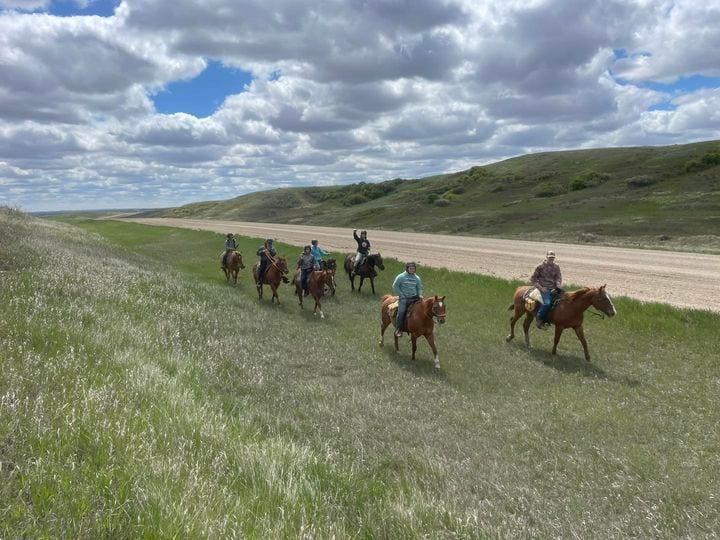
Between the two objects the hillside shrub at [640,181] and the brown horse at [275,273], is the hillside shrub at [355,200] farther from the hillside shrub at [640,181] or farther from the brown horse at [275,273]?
the brown horse at [275,273]

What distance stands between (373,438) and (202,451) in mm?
3251

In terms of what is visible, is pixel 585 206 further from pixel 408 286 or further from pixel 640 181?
pixel 408 286

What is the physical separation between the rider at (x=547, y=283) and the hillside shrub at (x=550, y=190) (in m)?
69.1

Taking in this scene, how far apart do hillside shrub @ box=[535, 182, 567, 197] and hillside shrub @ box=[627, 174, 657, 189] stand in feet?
31.5

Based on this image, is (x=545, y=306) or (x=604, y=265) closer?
(x=545, y=306)

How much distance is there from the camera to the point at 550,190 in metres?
79.3

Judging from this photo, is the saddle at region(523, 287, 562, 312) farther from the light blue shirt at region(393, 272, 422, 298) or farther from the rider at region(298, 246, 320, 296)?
the rider at region(298, 246, 320, 296)

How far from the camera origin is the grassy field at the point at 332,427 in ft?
14.5

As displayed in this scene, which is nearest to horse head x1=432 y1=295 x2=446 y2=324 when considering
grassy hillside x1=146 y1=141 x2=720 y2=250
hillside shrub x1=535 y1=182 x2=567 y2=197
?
grassy hillside x1=146 y1=141 x2=720 y2=250

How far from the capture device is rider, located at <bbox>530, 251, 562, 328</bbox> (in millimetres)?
13367

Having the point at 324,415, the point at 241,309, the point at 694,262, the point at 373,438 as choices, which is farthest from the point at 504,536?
the point at 694,262

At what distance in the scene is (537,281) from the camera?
45.5ft

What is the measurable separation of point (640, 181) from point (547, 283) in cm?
6712

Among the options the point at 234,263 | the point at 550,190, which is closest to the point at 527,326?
the point at 234,263
